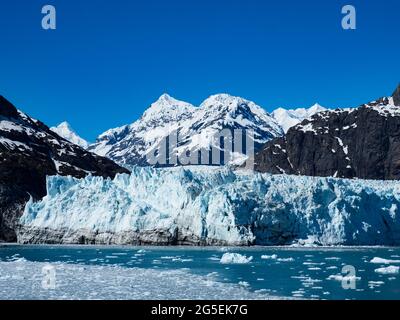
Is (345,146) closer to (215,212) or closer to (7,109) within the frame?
(7,109)

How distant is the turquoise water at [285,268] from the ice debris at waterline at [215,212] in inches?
131

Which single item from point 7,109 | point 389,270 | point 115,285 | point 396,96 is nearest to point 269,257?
point 389,270

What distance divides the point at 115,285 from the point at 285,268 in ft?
35.5

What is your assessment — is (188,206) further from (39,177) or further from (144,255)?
(39,177)

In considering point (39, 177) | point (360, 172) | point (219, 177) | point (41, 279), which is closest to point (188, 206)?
point (219, 177)

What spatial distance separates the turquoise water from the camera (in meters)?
22.9

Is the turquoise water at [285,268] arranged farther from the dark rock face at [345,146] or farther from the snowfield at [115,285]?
the dark rock face at [345,146]

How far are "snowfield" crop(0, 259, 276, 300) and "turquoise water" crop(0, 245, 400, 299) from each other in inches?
58.3

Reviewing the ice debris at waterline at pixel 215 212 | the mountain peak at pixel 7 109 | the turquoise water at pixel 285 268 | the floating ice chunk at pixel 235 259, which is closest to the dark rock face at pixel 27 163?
the mountain peak at pixel 7 109

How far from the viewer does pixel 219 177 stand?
185ft

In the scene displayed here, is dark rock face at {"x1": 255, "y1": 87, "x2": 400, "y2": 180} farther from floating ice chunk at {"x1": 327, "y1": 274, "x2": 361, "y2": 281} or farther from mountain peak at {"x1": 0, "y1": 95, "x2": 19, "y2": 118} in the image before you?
floating ice chunk at {"x1": 327, "y1": 274, "x2": 361, "y2": 281}

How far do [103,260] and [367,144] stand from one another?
10768cm

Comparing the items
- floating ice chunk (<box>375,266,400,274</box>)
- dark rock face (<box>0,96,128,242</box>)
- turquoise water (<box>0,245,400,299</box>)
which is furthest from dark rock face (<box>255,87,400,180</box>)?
floating ice chunk (<box>375,266,400,274</box>)

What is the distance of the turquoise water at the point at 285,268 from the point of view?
22.9m
